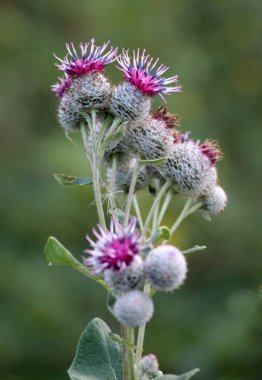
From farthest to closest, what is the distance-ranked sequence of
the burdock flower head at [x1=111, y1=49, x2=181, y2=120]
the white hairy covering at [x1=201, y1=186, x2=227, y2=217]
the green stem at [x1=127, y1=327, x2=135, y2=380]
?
the white hairy covering at [x1=201, y1=186, x2=227, y2=217]
the burdock flower head at [x1=111, y1=49, x2=181, y2=120]
the green stem at [x1=127, y1=327, x2=135, y2=380]

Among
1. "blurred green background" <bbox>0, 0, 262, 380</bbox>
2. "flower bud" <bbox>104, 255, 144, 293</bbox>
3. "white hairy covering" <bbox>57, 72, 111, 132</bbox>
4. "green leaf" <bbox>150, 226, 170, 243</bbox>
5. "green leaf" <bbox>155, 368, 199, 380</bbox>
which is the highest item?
"blurred green background" <bbox>0, 0, 262, 380</bbox>

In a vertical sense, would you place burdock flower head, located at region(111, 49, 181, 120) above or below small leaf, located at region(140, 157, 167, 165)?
above

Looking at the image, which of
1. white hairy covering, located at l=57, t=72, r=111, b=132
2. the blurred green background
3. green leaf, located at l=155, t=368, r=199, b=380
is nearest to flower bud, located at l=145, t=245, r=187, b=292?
green leaf, located at l=155, t=368, r=199, b=380

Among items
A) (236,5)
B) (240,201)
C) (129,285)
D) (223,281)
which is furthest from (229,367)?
(236,5)

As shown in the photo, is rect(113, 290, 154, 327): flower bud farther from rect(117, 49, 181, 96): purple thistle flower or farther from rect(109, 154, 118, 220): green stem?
rect(117, 49, 181, 96): purple thistle flower

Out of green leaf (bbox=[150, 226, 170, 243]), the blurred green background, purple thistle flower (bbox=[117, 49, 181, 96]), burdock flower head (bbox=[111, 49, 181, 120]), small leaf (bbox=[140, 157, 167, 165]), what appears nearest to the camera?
green leaf (bbox=[150, 226, 170, 243])

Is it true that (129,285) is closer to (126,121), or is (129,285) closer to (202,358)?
(126,121)

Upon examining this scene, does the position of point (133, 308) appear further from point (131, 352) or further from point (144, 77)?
point (144, 77)
